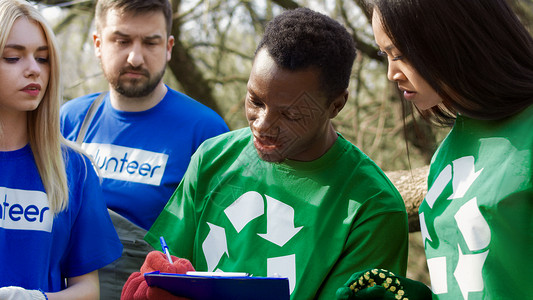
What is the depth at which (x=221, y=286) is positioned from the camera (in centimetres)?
169

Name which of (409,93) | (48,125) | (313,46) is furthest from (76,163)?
(409,93)

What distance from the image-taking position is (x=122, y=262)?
2.58 m

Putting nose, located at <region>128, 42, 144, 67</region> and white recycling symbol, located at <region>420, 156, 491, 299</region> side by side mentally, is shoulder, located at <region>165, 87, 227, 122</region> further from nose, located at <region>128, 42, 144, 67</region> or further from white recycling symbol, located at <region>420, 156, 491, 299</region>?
white recycling symbol, located at <region>420, 156, 491, 299</region>

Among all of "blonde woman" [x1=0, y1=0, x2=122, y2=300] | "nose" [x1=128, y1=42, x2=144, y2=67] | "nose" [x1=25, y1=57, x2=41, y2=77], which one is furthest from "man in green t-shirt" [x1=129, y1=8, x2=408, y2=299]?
"nose" [x1=128, y1=42, x2=144, y2=67]

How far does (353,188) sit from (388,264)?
0.25 m

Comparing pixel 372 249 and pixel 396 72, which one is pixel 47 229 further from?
pixel 396 72

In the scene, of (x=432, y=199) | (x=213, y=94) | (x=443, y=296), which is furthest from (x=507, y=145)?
(x=213, y=94)

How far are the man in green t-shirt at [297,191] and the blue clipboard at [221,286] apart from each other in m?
0.23

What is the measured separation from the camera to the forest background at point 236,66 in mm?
4465

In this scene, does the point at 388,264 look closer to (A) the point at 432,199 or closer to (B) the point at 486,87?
(A) the point at 432,199

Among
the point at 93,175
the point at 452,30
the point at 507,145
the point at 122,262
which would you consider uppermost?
the point at 452,30

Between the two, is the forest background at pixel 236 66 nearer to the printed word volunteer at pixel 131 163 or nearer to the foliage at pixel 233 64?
the foliage at pixel 233 64

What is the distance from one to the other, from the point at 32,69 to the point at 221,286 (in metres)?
1.03

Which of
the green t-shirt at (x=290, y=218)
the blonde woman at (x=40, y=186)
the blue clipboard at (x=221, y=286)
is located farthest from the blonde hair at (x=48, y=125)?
the blue clipboard at (x=221, y=286)
